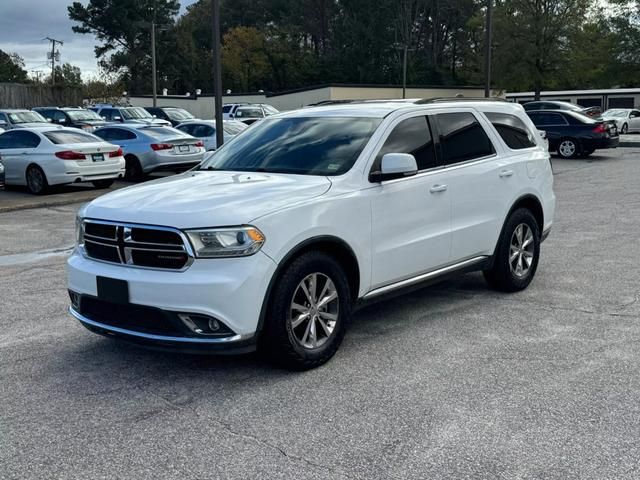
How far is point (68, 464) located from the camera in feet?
11.9

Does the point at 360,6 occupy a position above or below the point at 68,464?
above

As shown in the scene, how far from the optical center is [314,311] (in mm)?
4859

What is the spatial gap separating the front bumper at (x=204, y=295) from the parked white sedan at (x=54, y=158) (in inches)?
473

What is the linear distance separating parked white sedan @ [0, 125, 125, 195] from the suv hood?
11.2 meters

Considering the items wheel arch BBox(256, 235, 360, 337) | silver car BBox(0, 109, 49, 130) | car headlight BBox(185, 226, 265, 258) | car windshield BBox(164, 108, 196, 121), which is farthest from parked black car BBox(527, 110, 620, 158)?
car headlight BBox(185, 226, 265, 258)

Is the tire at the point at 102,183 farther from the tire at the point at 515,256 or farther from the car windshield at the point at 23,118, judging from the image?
the tire at the point at 515,256

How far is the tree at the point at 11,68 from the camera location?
9030 cm

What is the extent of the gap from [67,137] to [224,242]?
13.2 metres

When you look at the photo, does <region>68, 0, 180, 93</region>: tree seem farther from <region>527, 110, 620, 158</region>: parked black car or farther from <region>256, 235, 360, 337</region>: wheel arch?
<region>256, 235, 360, 337</region>: wheel arch

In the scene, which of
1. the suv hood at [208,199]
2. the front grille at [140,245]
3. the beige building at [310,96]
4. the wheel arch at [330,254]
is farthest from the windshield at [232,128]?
the beige building at [310,96]

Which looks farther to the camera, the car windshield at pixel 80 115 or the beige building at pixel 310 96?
the beige building at pixel 310 96

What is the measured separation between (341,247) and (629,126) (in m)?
38.2

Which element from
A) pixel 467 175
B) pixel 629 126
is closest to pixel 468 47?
pixel 629 126

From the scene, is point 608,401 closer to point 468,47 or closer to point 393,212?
point 393,212
